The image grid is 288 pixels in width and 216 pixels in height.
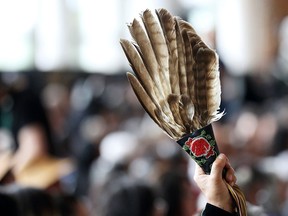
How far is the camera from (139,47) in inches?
87.7

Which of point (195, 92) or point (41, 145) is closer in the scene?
point (195, 92)

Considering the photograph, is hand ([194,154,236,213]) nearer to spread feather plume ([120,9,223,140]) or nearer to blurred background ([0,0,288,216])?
spread feather plume ([120,9,223,140])

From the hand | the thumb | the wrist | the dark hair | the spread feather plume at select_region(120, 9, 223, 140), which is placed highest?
the spread feather plume at select_region(120, 9, 223, 140)

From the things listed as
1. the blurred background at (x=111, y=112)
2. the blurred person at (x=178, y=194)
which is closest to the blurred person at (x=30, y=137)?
the blurred background at (x=111, y=112)

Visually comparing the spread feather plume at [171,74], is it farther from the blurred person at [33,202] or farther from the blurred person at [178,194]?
the blurred person at [178,194]

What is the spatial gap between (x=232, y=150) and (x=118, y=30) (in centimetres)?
746

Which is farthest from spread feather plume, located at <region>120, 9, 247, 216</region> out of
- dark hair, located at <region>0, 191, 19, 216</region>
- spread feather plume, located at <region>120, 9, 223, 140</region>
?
dark hair, located at <region>0, 191, 19, 216</region>

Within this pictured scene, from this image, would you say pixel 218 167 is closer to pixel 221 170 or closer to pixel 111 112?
pixel 221 170

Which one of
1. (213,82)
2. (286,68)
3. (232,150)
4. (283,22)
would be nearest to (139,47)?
(213,82)

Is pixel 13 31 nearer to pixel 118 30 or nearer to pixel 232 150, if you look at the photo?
pixel 118 30

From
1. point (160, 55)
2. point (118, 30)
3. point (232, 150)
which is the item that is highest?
point (160, 55)

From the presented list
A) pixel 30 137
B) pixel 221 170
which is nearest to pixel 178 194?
pixel 30 137

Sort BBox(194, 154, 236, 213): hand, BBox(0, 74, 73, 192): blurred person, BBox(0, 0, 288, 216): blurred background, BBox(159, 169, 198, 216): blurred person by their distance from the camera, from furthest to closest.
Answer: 1. BBox(0, 74, 73, 192): blurred person
2. BBox(0, 0, 288, 216): blurred background
3. BBox(159, 169, 198, 216): blurred person
4. BBox(194, 154, 236, 213): hand

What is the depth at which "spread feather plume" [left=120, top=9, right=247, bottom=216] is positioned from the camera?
2219 millimetres
